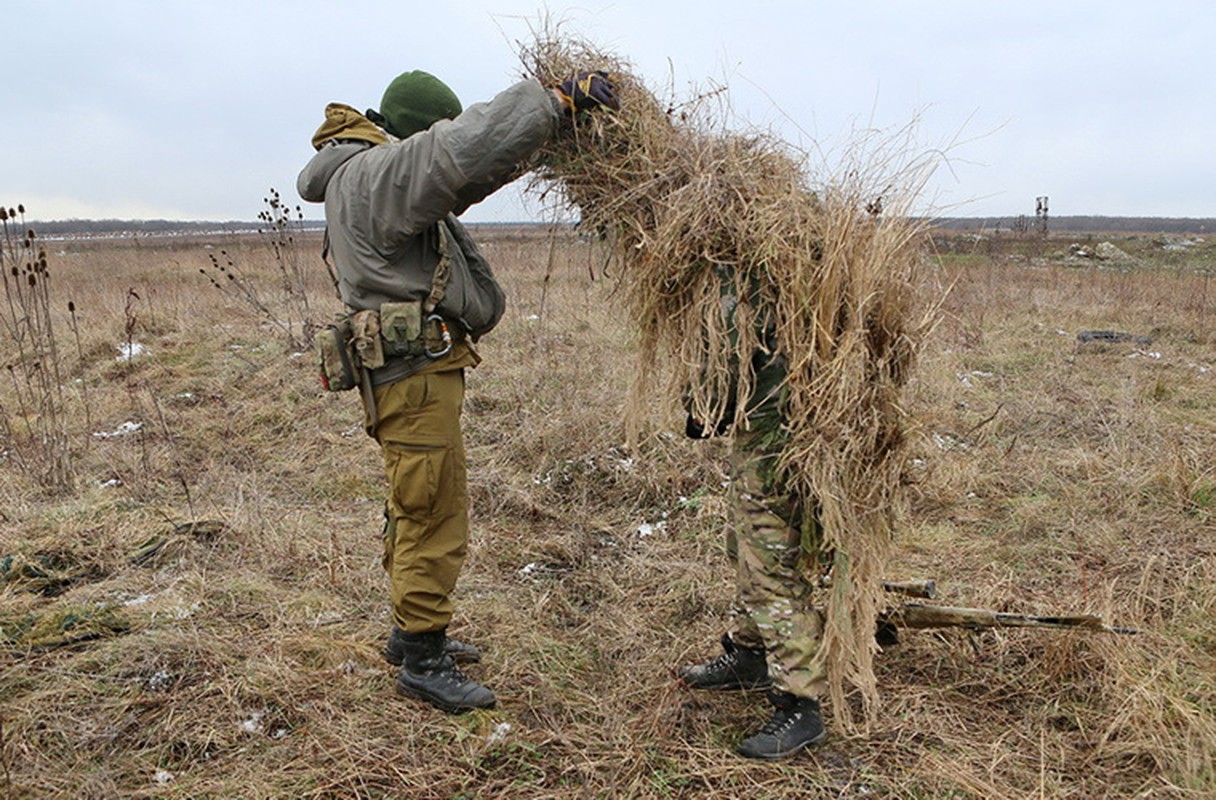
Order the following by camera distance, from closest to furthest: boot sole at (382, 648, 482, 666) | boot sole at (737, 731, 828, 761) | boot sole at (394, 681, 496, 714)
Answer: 1. boot sole at (737, 731, 828, 761)
2. boot sole at (394, 681, 496, 714)
3. boot sole at (382, 648, 482, 666)

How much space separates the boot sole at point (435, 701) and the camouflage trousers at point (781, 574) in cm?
100

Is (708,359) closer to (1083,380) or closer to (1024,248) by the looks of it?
(1083,380)

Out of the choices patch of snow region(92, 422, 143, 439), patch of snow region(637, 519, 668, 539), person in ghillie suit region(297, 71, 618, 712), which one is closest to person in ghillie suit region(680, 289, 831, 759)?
person in ghillie suit region(297, 71, 618, 712)

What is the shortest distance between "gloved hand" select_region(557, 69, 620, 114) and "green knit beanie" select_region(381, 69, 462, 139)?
0.45 m

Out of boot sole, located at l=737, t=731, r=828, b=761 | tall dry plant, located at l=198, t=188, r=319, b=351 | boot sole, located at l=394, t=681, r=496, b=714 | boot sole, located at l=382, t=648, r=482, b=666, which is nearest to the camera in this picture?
boot sole, located at l=737, t=731, r=828, b=761

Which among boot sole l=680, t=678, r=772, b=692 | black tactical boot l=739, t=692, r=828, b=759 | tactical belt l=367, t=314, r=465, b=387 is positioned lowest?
boot sole l=680, t=678, r=772, b=692

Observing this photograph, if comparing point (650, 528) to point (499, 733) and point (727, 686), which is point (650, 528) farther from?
point (499, 733)

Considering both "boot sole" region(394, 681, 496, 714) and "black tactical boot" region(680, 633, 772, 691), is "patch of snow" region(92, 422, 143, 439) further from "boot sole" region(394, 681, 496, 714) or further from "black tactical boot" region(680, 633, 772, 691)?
"black tactical boot" region(680, 633, 772, 691)

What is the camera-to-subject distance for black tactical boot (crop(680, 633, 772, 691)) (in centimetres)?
252

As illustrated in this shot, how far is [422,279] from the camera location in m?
2.36

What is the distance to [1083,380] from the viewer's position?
6.67 meters

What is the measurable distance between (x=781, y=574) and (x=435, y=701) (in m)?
1.24

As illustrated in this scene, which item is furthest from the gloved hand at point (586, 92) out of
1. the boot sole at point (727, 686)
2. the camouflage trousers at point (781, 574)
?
the boot sole at point (727, 686)

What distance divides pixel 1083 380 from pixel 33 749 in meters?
7.71
